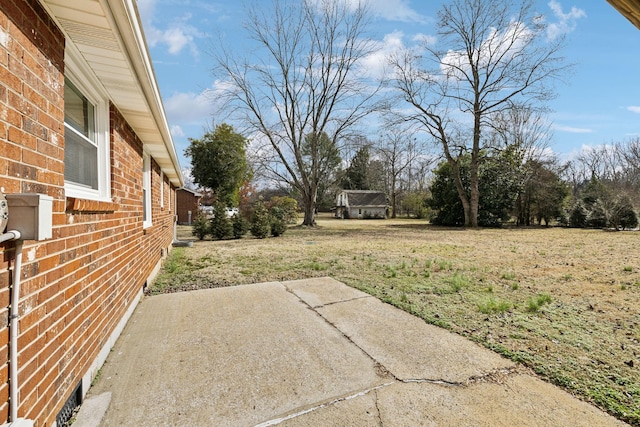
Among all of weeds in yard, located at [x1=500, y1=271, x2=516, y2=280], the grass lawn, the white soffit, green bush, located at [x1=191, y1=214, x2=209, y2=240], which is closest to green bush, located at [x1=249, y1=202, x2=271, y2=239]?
green bush, located at [x1=191, y1=214, x2=209, y2=240]

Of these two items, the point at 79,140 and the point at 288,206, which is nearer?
the point at 79,140

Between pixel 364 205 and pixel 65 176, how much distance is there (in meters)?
41.2

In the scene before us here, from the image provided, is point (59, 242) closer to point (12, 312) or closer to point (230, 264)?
point (12, 312)

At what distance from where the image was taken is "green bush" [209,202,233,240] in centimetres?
1434

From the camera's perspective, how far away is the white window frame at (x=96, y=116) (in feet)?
7.88

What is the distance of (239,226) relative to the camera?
14820mm

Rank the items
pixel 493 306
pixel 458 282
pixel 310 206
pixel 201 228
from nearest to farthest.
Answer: pixel 493 306 < pixel 458 282 < pixel 201 228 < pixel 310 206

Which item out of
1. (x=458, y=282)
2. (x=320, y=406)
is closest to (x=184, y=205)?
(x=458, y=282)

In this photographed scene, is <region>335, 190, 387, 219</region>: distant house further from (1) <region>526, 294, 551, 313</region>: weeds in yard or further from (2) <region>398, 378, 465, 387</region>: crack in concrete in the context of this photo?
(2) <region>398, 378, 465, 387</region>: crack in concrete

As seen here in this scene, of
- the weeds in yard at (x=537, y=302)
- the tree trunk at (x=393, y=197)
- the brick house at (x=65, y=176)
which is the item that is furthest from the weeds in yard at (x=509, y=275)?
the tree trunk at (x=393, y=197)

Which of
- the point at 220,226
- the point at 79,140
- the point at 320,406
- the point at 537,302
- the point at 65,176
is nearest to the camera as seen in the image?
the point at 320,406

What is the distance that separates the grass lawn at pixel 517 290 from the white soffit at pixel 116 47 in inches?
127

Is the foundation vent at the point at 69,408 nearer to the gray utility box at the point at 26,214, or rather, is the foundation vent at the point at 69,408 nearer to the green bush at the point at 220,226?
the gray utility box at the point at 26,214

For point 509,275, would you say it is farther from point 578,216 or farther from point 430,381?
point 578,216
